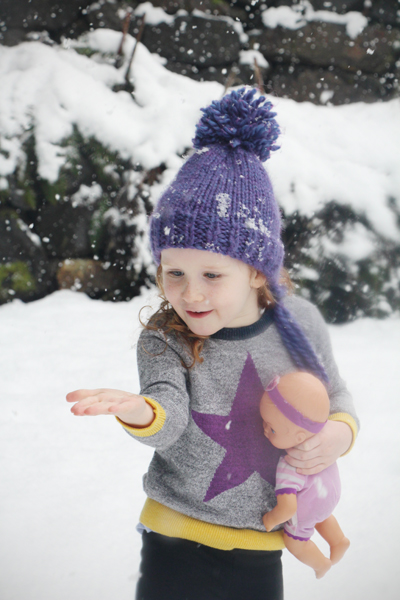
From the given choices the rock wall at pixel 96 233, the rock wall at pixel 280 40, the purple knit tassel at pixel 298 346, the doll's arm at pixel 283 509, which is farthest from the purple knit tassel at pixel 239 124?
the rock wall at pixel 280 40

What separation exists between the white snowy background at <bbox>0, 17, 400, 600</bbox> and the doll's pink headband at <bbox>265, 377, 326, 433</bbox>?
0.32m

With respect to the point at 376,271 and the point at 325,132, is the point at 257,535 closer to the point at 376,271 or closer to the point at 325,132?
the point at 376,271

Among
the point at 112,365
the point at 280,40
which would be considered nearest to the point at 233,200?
the point at 112,365

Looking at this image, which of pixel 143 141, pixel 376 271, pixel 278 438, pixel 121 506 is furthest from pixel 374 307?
pixel 278 438

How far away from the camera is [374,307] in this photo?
291 cm

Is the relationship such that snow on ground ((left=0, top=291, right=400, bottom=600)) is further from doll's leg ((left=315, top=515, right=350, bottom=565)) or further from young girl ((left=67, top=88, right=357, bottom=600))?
doll's leg ((left=315, top=515, right=350, bottom=565))

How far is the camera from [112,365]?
2.25 meters

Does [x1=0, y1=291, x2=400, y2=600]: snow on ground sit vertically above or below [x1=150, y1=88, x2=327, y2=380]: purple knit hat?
below

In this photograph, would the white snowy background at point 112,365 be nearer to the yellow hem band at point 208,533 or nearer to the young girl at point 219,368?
the young girl at point 219,368

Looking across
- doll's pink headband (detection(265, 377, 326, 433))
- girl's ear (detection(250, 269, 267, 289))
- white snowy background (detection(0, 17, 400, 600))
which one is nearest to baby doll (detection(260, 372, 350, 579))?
doll's pink headband (detection(265, 377, 326, 433))

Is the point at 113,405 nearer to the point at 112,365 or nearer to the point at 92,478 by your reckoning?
the point at 92,478

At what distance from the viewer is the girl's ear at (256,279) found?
37.9 inches

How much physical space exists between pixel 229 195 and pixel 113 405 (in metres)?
0.46

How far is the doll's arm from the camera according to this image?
34.7 inches
